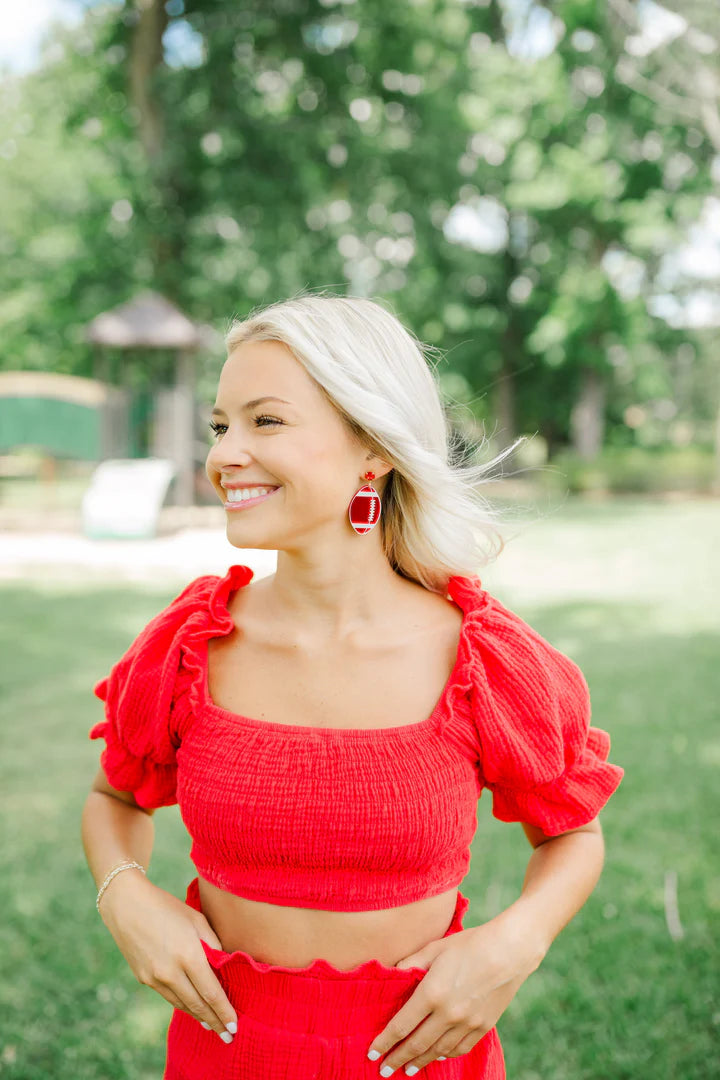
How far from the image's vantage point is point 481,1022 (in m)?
1.46

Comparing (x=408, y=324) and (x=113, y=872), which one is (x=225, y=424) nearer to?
(x=113, y=872)

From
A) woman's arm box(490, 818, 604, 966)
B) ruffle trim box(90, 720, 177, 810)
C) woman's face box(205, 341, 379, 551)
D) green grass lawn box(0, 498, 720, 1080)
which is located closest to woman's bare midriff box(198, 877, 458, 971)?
woman's arm box(490, 818, 604, 966)

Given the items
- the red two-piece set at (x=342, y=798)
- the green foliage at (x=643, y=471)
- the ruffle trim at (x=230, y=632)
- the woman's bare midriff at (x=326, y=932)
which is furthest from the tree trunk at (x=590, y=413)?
the woman's bare midriff at (x=326, y=932)

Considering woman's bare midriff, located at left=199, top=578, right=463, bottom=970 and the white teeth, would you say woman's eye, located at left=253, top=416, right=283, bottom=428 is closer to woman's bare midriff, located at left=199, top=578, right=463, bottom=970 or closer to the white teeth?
the white teeth

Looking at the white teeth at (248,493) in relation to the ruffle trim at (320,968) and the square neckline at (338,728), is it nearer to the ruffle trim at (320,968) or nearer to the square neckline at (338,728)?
the square neckline at (338,728)

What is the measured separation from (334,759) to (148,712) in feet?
1.19

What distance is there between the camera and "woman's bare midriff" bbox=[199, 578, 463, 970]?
150cm

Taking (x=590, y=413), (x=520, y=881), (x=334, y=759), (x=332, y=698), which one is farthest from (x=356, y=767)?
(x=590, y=413)

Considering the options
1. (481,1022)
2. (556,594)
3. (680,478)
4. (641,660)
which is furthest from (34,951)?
(680,478)

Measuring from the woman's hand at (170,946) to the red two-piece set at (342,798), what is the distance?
0.13 ft

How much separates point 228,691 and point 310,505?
346mm

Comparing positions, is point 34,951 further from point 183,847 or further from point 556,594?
point 556,594

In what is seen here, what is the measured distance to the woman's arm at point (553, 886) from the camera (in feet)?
4.95

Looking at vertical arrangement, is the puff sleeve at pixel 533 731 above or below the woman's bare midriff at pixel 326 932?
above
